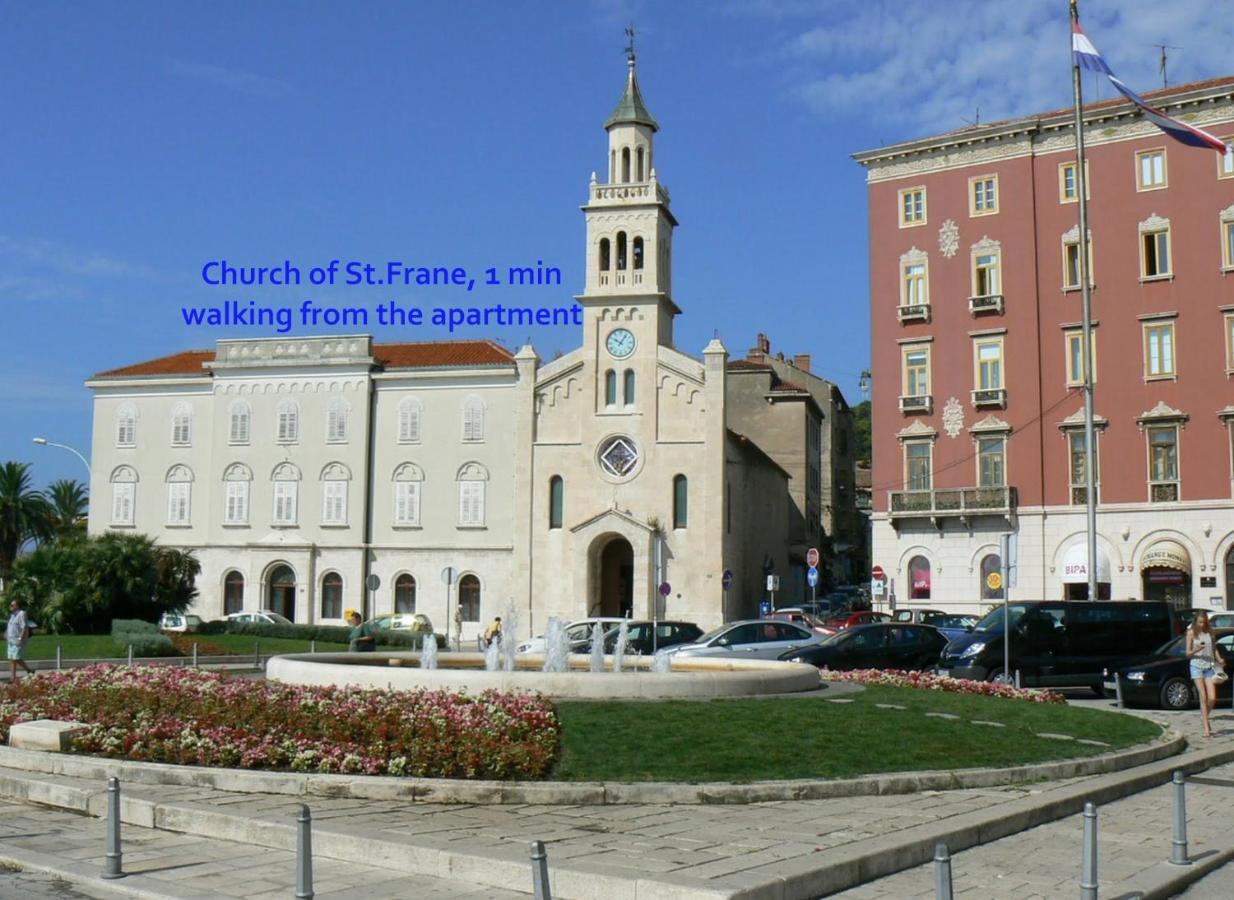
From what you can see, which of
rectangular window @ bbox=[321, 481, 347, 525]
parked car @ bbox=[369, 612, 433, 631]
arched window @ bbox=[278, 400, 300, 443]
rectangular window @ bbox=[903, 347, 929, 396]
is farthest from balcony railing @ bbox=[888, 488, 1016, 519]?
arched window @ bbox=[278, 400, 300, 443]

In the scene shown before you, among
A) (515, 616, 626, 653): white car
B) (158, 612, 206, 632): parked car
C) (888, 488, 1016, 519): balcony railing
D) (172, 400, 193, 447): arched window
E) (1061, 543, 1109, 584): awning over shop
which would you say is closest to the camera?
(515, 616, 626, 653): white car

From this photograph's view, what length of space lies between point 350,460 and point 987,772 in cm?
5291

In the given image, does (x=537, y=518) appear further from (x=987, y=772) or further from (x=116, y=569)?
(x=987, y=772)

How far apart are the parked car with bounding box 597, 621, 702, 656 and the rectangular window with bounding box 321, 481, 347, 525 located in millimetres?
31838

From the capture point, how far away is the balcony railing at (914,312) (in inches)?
1987

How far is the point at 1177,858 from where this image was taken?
10.8m

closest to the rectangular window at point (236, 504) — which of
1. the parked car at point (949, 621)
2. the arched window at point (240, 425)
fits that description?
the arched window at point (240, 425)

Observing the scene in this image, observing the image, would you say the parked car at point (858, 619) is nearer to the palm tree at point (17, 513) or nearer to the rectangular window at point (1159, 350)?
the rectangular window at point (1159, 350)

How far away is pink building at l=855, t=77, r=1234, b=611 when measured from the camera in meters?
45.6

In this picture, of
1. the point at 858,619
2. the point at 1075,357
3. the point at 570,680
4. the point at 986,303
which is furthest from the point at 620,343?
the point at 570,680

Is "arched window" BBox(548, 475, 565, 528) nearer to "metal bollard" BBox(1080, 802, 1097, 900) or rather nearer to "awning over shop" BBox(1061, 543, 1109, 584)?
"awning over shop" BBox(1061, 543, 1109, 584)

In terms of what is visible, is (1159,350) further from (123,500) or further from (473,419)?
(123,500)

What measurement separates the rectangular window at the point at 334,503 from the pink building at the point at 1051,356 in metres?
26.2

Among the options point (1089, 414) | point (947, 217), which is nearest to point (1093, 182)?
point (947, 217)
